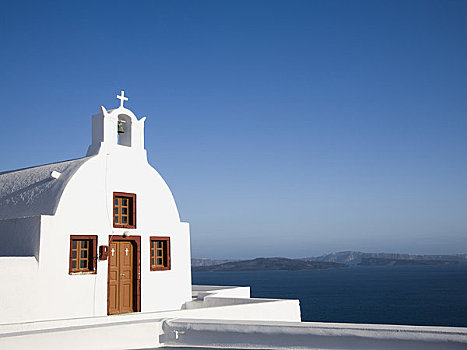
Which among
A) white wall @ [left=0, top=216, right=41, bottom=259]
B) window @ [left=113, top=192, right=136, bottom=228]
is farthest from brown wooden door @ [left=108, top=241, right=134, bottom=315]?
white wall @ [left=0, top=216, right=41, bottom=259]

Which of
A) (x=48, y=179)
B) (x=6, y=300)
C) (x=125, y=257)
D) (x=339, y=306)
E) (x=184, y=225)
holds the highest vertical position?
(x=48, y=179)

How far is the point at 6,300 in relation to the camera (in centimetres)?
1104

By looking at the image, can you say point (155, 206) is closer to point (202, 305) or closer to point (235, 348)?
point (202, 305)

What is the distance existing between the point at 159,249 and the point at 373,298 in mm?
75179

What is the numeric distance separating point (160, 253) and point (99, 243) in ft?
7.99

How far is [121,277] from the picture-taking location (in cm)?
1373

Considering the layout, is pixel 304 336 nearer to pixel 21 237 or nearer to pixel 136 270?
pixel 136 270

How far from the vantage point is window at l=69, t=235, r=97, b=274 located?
12555 mm

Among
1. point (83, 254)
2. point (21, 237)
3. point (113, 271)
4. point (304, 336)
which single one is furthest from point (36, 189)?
point (304, 336)

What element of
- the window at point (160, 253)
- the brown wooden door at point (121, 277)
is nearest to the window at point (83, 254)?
the brown wooden door at point (121, 277)

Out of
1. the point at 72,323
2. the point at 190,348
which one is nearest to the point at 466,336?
the point at 190,348

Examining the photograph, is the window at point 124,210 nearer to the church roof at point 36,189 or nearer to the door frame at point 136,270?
the door frame at point 136,270

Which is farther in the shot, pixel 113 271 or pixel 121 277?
pixel 121 277

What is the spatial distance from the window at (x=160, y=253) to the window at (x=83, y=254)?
217 cm
